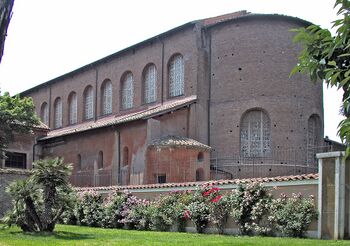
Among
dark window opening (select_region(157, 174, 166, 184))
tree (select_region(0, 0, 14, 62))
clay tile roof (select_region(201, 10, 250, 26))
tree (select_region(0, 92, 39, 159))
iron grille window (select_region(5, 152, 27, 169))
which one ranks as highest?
clay tile roof (select_region(201, 10, 250, 26))

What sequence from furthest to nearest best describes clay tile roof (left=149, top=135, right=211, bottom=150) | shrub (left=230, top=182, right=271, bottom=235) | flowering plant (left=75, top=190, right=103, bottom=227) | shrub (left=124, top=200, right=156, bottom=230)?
clay tile roof (left=149, top=135, right=211, bottom=150) < flowering plant (left=75, top=190, right=103, bottom=227) < shrub (left=124, top=200, right=156, bottom=230) < shrub (left=230, top=182, right=271, bottom=235)

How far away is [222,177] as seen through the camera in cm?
3119

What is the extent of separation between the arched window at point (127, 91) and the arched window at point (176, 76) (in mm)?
4474

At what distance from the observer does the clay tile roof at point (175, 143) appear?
29531 millimetres

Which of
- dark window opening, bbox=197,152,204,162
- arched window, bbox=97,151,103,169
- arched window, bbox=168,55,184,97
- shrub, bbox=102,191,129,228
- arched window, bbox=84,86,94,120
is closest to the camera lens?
shrub, bbox=102,191,129,228

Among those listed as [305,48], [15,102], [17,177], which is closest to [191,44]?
[15,102]

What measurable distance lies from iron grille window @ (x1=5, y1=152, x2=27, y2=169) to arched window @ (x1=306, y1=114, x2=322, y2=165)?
1952 cm

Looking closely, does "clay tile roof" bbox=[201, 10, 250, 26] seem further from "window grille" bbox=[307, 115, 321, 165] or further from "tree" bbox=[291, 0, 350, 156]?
"tree" bbox=[291, 0, 350, 156]

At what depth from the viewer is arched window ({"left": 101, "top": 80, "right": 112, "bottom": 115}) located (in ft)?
136

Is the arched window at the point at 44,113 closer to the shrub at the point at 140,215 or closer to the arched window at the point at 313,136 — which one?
the arched window at the point at 313,136

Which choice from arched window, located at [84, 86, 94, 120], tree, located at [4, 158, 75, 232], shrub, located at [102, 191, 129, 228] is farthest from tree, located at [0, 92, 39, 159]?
tree, located at [4, 158, 75, 232]

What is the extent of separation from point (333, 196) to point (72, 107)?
106ft

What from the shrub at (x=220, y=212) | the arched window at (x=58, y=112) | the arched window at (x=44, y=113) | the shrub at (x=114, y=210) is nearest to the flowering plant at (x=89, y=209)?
the shrub at (x=114, y=210)

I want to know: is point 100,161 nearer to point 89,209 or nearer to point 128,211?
point 89,209
